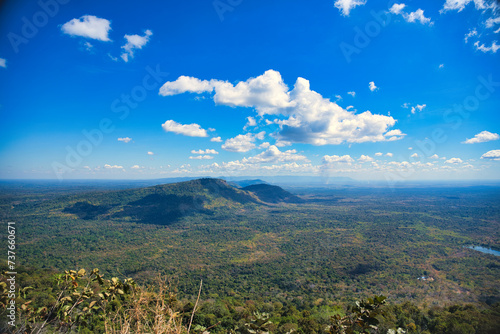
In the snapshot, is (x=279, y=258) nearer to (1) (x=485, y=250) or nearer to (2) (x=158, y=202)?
(1) (x=485, y=250)

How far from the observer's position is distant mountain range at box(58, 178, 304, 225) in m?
138

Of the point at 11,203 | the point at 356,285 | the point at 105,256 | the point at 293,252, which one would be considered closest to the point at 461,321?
the point at 356,285

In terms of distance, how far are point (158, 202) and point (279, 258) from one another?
11657 centimetres

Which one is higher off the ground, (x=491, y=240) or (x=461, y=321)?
(x=461, y=321)

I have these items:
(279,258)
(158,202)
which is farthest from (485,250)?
(158,202)

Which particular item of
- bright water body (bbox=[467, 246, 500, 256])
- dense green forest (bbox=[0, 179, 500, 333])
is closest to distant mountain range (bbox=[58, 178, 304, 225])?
dense green forest (bbox=[0, 179, 500, 333])

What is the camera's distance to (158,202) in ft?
520

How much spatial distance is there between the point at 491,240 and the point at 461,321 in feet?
347

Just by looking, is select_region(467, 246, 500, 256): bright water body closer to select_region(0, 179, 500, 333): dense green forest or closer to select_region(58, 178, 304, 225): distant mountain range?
select_region(0, 179, 500, 333): dense green forest

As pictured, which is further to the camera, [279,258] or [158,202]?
[158,202]

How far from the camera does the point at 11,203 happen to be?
145125 millimetres

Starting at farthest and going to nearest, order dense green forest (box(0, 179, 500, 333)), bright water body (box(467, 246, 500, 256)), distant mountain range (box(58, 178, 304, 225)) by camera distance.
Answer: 1. distant mountain range (box(58, 178, 304, 225))
2. bright water body (box(467, 246, 500, 256))
3. dense green forest (box(0, 179, 500, 333))

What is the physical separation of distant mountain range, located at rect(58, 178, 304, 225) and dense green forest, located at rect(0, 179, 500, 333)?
1461mm

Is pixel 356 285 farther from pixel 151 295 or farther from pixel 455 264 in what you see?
pixel 151 295
